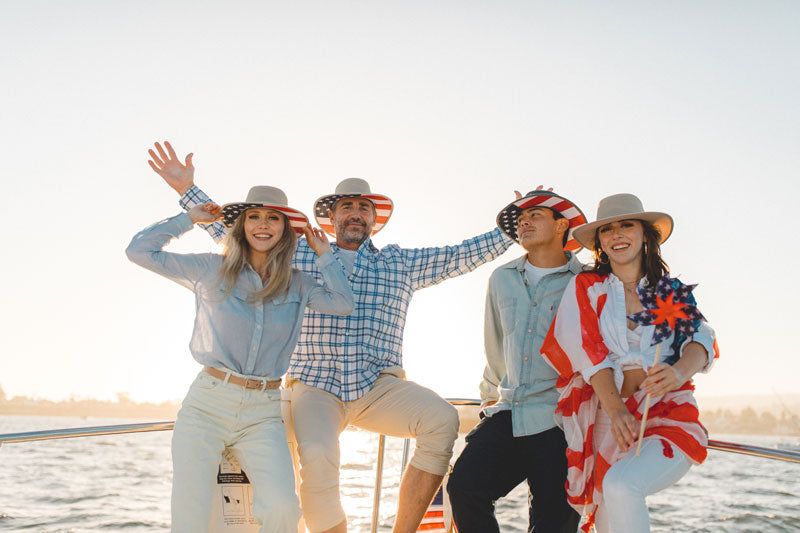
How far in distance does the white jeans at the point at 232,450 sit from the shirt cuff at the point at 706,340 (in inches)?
73.2

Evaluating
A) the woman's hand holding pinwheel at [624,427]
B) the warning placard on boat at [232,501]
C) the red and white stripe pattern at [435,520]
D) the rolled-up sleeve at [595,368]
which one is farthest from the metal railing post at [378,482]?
the woman's hand holding pinwheel at [624,427]

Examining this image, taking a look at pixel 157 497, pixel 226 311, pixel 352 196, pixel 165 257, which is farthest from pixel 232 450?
pixel 157 497

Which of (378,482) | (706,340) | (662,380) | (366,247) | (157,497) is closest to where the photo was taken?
(662,380)

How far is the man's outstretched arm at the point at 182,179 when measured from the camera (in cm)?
390

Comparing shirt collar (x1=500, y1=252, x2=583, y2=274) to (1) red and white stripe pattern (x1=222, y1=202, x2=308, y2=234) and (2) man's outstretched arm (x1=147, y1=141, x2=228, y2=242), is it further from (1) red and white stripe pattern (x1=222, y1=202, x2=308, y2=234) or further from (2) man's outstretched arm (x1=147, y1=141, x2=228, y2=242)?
(2) man's outstretched arm (x1=147, y1=141, x2=228, y2=242)

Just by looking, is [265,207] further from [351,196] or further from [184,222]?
[351,196]

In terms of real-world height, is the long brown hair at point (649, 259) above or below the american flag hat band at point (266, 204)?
below

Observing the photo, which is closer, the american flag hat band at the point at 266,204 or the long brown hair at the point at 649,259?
the long brown hair at the point at 649,259

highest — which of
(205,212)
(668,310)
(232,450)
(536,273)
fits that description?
(205,212)

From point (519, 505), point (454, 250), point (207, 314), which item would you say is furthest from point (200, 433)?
point (519, 505)

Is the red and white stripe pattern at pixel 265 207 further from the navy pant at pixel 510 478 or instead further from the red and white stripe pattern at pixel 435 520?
the red and white stripe pattern at pixel 435 520

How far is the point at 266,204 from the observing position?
3.34 meters

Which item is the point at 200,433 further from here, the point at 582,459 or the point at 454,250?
the point at 454,250

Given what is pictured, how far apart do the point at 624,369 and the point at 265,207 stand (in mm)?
1965
